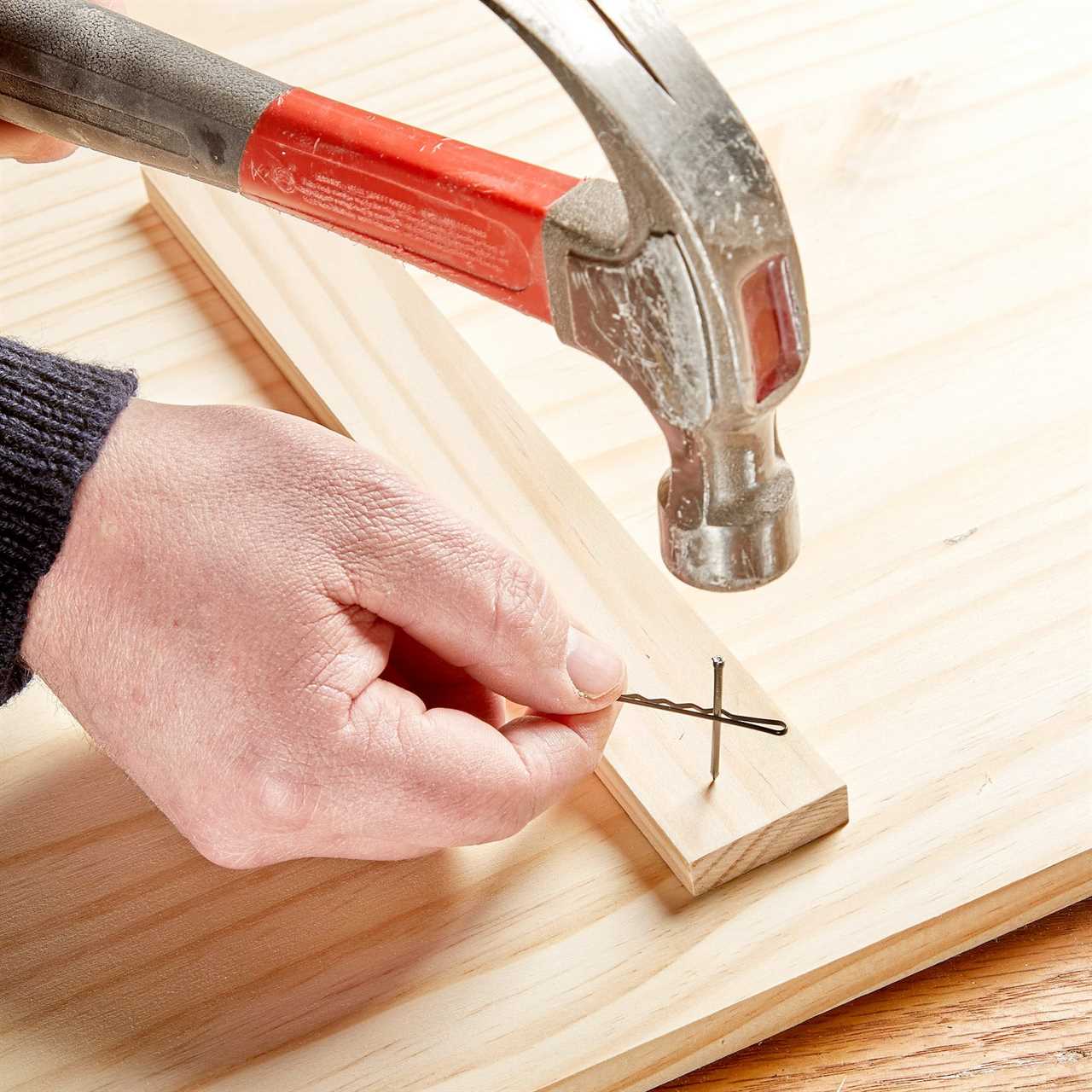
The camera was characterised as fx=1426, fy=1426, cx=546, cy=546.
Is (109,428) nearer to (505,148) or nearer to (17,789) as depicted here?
(17,789)

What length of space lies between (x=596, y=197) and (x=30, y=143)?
0.61 metres

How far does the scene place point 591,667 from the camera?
0.89 meters

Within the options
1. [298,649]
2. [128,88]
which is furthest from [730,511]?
[128,88]

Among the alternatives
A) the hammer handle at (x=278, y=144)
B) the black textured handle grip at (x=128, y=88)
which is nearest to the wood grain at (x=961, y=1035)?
the hammer handle at (x=278, y=144)

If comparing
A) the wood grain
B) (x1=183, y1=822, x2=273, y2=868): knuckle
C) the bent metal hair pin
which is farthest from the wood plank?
Result: (x1=183, y1=822, x2=273, y2=868): knuckle

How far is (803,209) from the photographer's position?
1.32 meters

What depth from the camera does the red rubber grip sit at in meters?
0.80

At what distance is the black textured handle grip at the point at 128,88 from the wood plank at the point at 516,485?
10.7 inches

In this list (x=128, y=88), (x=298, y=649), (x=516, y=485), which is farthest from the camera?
(x=516, y=485)

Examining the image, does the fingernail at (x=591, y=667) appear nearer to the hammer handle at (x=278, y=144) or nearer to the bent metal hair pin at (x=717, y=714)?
the bent metal hair pin at (x=717, y=714)

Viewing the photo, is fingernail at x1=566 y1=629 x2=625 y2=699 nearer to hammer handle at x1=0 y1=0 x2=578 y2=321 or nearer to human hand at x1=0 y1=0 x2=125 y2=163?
hammer handle at x1=0 y1=0 x2=578 y2=321

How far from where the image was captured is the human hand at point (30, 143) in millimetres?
1136

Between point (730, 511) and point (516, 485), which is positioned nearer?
point (730, 511)

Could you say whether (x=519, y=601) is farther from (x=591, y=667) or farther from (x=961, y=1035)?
(x=961, y=1035)
